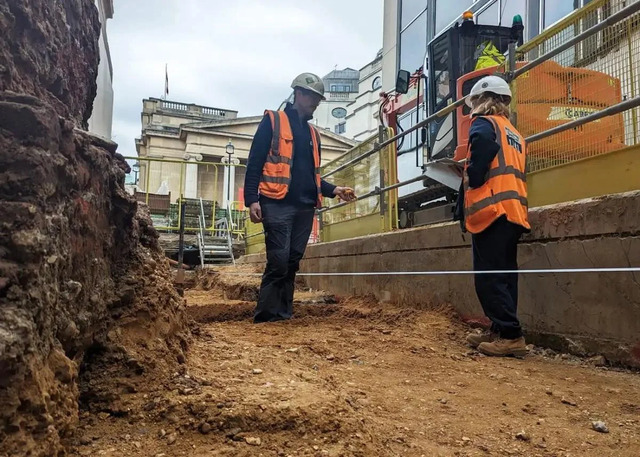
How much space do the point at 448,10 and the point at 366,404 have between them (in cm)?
846

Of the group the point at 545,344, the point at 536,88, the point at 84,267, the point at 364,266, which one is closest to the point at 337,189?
the point at 364,266

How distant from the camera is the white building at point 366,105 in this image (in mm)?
36594

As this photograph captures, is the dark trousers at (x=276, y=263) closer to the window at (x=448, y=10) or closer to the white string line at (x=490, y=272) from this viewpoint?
the white string line at (x=490, y=272)

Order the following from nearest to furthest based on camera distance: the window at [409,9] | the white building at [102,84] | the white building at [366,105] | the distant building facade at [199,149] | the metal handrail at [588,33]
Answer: the metal handrail at [588,33] → the white building at [102,84] → the window at [409,9] → the distant building facade at [199,149] → the white building at [366,105]

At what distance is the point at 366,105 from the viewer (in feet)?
126

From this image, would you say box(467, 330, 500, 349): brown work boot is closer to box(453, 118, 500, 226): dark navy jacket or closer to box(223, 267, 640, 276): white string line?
box(223, 267, 640, 276): white string line

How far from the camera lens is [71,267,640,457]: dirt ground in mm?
1466

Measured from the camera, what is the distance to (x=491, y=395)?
222cm

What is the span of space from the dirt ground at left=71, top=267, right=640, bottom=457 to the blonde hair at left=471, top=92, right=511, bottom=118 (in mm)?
1550

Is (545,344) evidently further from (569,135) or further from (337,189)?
(337,189)

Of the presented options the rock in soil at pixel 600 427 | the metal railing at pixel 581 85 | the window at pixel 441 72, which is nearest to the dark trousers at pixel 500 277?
the metal railing at pixel 581 85

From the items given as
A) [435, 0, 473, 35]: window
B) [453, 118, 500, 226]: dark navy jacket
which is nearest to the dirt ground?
[453, 118, 500, 226]: dark navy jacket

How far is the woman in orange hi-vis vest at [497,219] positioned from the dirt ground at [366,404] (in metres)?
0.20

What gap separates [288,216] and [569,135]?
220 cm
